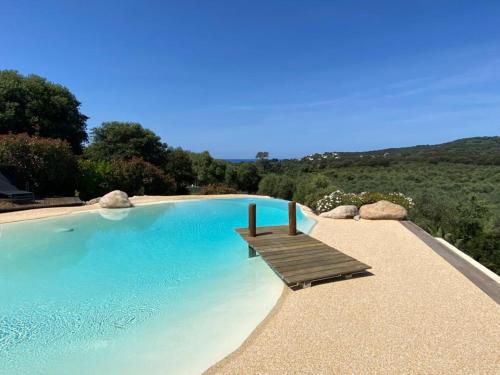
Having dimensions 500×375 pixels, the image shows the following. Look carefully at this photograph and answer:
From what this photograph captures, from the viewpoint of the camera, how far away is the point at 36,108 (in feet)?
50.2

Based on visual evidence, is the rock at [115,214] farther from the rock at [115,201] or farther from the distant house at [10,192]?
the distant house at [10,192]

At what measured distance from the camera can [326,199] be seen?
36.6 ft

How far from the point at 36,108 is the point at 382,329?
1816 centimetres

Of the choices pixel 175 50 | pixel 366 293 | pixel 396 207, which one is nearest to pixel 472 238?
pixel 396 207

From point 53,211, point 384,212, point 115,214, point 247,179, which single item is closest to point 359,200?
point 384,212

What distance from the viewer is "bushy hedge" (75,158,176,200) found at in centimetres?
1428

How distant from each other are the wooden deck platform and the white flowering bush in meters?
4.34

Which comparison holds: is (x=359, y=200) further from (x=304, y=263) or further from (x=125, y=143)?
(x=125, y=143)

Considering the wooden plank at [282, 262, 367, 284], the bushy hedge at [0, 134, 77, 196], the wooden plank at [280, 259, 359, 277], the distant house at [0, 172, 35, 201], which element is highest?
the bushy hedge at [0, 134, 77, 196]

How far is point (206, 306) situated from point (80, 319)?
1.65 meters

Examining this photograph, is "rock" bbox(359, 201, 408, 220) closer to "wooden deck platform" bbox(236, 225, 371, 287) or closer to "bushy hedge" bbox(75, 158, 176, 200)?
"wooden deck platform" bbox(236, 225, 371, 287)

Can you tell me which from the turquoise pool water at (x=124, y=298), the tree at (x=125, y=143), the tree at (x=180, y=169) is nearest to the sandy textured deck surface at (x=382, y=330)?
the turquoise pool water at (x=124, y=298)

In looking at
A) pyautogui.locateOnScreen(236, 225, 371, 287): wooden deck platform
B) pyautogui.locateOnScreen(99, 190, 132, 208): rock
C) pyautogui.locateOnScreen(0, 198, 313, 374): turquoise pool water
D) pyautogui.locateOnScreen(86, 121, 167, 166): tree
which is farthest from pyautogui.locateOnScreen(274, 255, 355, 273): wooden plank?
pyautogui.locateOnScreen(86, 121, 167, 166): tree

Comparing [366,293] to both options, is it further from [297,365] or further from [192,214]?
[192,214]
